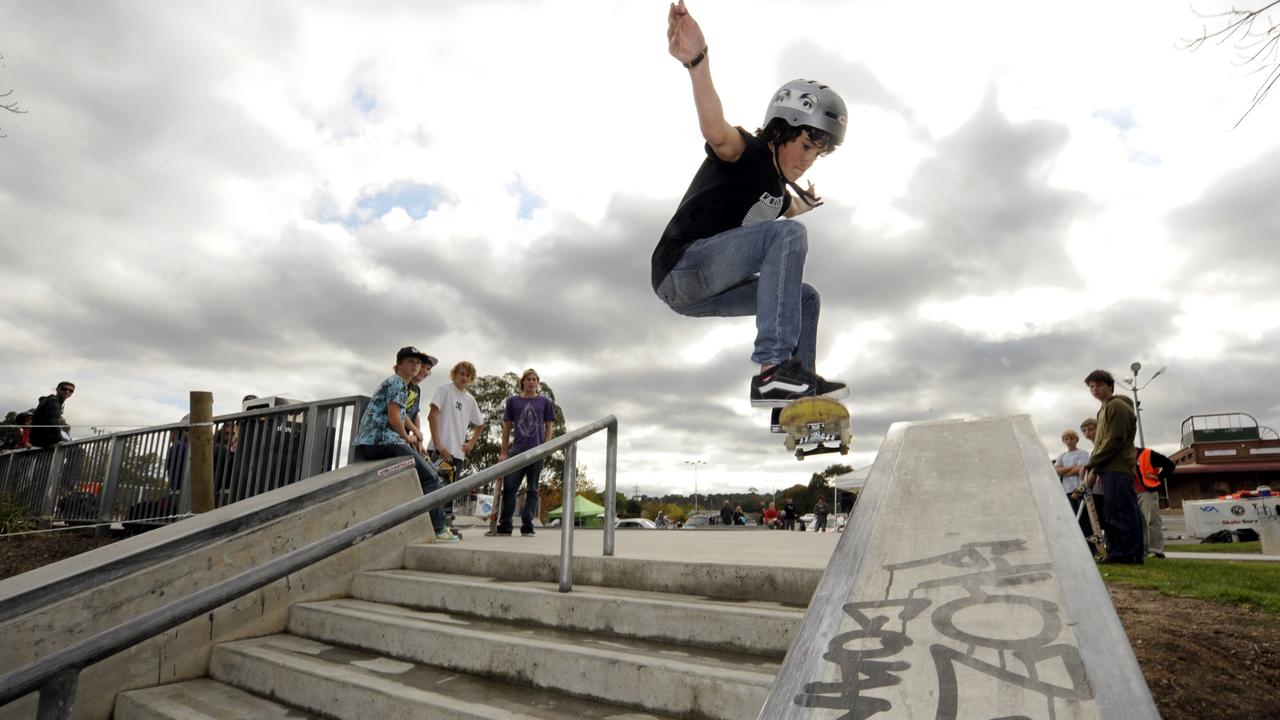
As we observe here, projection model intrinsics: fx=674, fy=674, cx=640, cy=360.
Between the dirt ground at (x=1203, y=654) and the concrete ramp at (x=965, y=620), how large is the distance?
859mm

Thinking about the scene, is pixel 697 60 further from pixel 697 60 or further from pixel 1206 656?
pixel 1206 656

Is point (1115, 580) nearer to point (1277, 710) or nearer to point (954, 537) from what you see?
point (1277, 710)

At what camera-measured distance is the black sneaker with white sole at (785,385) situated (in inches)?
146

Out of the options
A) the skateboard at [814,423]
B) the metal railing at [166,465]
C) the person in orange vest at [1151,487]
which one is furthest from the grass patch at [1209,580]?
the metal railing at [166,465]

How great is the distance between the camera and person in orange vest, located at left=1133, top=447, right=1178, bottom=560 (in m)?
8.21

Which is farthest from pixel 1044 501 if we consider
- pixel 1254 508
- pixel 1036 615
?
pixel 1254 508

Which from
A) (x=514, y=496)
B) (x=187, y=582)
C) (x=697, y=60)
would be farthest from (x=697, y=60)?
(x=514, y=496)

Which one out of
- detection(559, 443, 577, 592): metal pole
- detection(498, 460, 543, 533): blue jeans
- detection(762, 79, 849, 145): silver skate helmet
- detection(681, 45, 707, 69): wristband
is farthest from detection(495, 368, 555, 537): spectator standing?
detection(681, 45, 707, 69): wristband

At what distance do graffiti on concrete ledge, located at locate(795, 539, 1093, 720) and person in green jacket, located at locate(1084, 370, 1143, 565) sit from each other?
217 inches

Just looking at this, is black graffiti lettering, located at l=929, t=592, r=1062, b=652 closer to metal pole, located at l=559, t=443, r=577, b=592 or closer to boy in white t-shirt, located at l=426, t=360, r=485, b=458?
metal pole, located at l=559, t=443, r=577, b=592

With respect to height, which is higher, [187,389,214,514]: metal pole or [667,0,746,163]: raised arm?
[667,0,746,163]: raised arm

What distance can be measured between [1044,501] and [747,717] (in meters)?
1.35

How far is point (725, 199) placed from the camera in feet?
11.9

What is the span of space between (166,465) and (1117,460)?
10.5 meters
